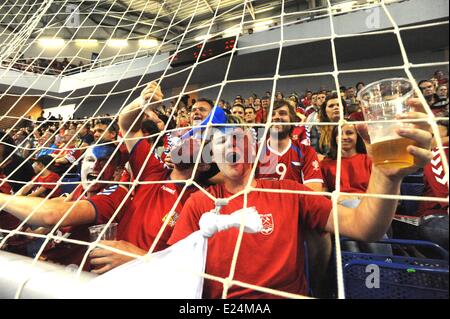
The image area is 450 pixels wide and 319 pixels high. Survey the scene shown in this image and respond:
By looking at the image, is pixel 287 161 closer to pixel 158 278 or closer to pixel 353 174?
pixel 353 174

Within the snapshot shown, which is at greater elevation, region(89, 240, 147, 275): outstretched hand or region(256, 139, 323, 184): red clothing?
region(256, 139, 323, 184): red clothing

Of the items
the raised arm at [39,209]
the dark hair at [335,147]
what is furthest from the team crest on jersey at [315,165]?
the raised arm at [39,209]

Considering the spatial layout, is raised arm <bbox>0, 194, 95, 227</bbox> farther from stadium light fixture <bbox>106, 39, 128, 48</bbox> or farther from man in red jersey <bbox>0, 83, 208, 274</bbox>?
stadium light fixture <bbox>106, 39, 128, 48</bbox>

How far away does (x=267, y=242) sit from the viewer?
0.67 meters

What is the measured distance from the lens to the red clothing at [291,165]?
117 centimetres

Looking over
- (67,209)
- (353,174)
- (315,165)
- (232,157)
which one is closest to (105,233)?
(67,209)

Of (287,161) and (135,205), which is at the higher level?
(287,161)

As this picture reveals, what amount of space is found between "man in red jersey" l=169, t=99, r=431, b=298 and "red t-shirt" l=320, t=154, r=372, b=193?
0.59 m

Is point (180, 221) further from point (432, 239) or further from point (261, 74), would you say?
point (261, 74)

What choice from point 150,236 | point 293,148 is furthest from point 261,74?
point 150,236

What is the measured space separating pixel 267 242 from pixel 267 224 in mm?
39

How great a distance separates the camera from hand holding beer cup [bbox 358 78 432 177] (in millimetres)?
425

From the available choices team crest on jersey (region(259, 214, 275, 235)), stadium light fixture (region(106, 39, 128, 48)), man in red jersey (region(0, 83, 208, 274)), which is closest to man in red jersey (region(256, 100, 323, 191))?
man in red jersey (region(0, 83, 208, 274))

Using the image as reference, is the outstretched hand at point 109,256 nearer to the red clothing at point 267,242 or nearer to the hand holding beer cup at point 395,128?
the red clothing at point 267,242
